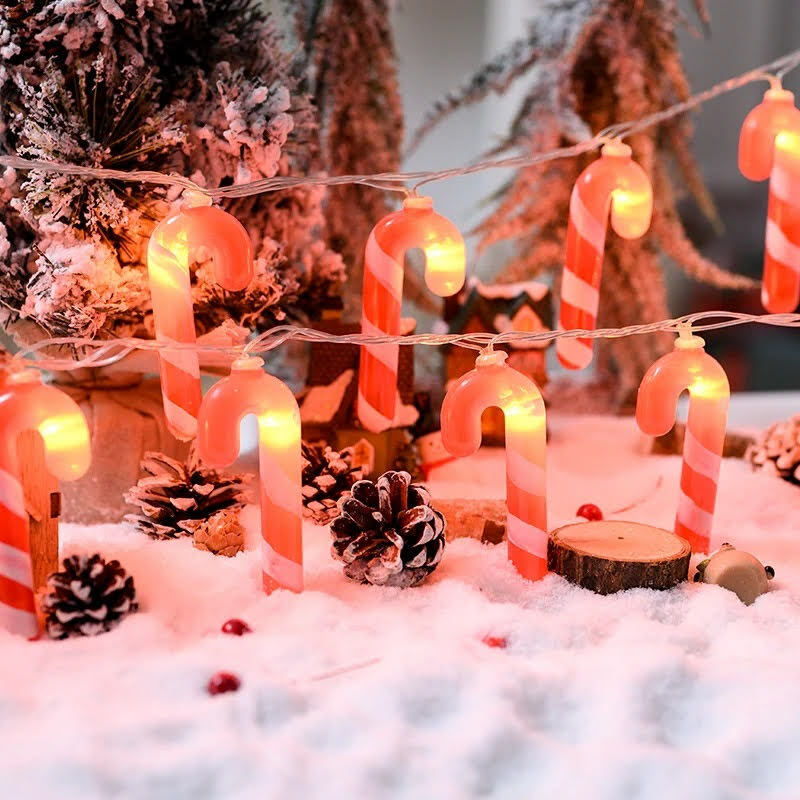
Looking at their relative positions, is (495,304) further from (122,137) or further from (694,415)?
(122,137)

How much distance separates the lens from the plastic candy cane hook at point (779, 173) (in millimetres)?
1364

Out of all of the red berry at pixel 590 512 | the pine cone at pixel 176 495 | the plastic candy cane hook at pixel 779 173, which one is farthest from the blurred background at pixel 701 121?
the pine cone at pixel 176 495

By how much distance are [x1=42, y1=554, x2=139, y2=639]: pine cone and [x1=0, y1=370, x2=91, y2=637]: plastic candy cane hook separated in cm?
5

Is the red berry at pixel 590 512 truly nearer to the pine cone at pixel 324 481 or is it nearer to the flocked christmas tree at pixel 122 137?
the pine cone at pixel 324 481

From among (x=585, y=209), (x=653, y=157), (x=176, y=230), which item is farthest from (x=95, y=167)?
(x=653, y=157)

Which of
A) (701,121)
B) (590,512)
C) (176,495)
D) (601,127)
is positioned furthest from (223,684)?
(701,121)

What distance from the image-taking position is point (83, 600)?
1151 millimetres

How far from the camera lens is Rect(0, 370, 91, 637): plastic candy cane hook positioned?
3.75ft

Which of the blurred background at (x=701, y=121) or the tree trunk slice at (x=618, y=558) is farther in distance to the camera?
the blurred background at (x=701, y=121)

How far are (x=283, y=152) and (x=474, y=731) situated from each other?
100 cm

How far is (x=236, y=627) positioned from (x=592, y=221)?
0.77 m

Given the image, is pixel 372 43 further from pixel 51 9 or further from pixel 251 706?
pixel 251 706

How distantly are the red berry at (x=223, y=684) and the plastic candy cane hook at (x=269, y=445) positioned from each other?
0.22m

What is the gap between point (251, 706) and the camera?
39.8 inches
